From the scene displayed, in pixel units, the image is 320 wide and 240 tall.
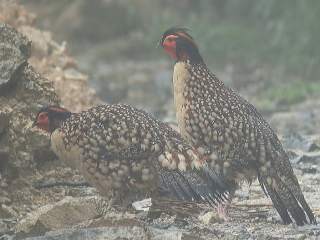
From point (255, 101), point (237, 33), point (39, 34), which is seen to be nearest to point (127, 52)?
point (237, 33)

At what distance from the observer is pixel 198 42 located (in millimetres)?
18844

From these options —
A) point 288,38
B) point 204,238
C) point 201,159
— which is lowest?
point 204,238

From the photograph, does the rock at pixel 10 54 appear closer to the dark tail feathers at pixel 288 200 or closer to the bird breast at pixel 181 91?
the bird breast at pixel 181 91

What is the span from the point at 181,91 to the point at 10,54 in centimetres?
145

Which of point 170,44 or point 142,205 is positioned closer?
point 142,205

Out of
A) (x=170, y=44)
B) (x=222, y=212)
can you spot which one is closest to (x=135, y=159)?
(x=222, y=212)

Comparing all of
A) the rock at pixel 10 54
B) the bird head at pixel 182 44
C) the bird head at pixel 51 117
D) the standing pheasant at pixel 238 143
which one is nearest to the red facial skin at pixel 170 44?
the bird head at pixel 182 44

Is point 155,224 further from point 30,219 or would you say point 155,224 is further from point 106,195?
point 30,219

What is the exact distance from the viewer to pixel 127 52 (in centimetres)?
1992

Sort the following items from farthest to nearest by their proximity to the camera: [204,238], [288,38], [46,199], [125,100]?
[288,38], [125,100], [46,199], [204,238]

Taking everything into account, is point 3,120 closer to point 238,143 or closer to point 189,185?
point 189,185

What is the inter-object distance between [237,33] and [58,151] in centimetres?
1284

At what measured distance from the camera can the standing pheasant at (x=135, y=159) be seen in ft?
21.3

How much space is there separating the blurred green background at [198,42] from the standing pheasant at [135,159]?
7.84 meters
